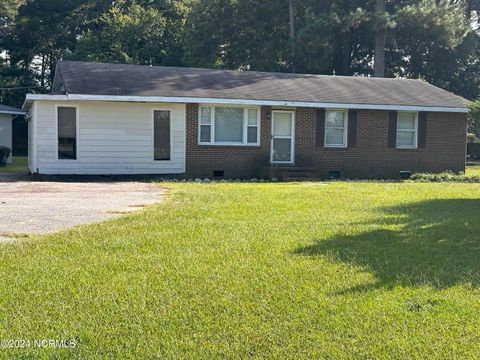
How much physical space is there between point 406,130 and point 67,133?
1142 cm

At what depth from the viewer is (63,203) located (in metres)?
10.9

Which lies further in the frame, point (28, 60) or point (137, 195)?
point (28, 60)

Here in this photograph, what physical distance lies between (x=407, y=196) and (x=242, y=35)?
85.6 ft

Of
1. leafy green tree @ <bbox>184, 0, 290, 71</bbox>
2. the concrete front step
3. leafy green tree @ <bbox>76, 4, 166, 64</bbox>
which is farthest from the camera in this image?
leafy green tree @ <bbox>76, 4, 166, 64</bbox>

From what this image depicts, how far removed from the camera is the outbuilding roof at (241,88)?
17859mm

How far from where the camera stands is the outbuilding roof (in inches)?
703

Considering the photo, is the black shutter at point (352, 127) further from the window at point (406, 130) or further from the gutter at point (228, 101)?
the window at point (406, 130)

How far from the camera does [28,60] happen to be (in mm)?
43281

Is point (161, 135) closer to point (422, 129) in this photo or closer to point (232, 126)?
point (232, 126)

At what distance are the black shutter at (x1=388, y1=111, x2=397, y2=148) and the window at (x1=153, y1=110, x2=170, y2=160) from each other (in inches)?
301

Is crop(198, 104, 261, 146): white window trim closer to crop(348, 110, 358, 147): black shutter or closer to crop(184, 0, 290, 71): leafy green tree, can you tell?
crop(348, 110, 358, 147): black shutter

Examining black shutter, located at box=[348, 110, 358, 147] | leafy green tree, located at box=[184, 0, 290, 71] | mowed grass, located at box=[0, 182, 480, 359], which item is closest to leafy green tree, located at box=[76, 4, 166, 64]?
leafy green tree, located at box=[184, 0, 290, 71]

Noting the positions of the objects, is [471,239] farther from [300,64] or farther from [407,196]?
[300,64]

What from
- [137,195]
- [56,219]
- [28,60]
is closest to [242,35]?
[28,60]
